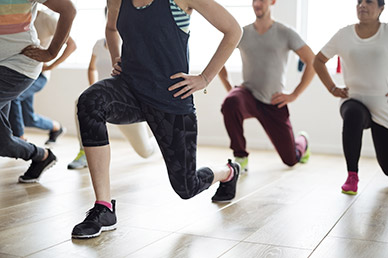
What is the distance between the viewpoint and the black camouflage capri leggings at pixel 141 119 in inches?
87.6

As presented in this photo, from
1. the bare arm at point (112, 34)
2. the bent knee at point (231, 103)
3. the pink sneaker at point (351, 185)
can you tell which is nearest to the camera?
the bare arm at point (112, 34)

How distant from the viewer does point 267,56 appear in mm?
4203

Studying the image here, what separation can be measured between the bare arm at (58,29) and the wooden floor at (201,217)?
73 centimetres

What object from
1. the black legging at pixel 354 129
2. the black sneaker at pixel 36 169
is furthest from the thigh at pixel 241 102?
the black sneaker at pixel 36 169

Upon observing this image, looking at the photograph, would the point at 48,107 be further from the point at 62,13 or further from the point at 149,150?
the point at 62,13

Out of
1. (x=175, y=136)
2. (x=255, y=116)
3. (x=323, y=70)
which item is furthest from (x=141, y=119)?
(x=255, y=116)

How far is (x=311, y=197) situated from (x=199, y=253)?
126 centimetres

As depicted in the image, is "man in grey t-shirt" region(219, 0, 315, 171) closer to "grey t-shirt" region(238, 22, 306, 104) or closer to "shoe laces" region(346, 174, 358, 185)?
"grey t-shirt" region(238, 22, 306, 104)

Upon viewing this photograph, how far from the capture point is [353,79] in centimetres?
345

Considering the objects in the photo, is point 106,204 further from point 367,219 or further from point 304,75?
point 304,75

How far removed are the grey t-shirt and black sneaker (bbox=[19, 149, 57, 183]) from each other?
1.55 meters

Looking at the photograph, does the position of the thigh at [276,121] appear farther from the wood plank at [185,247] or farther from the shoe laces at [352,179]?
the wood plank at [185,247]

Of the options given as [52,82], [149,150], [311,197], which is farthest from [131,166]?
[52,82]

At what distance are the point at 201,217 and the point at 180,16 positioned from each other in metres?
0.91
